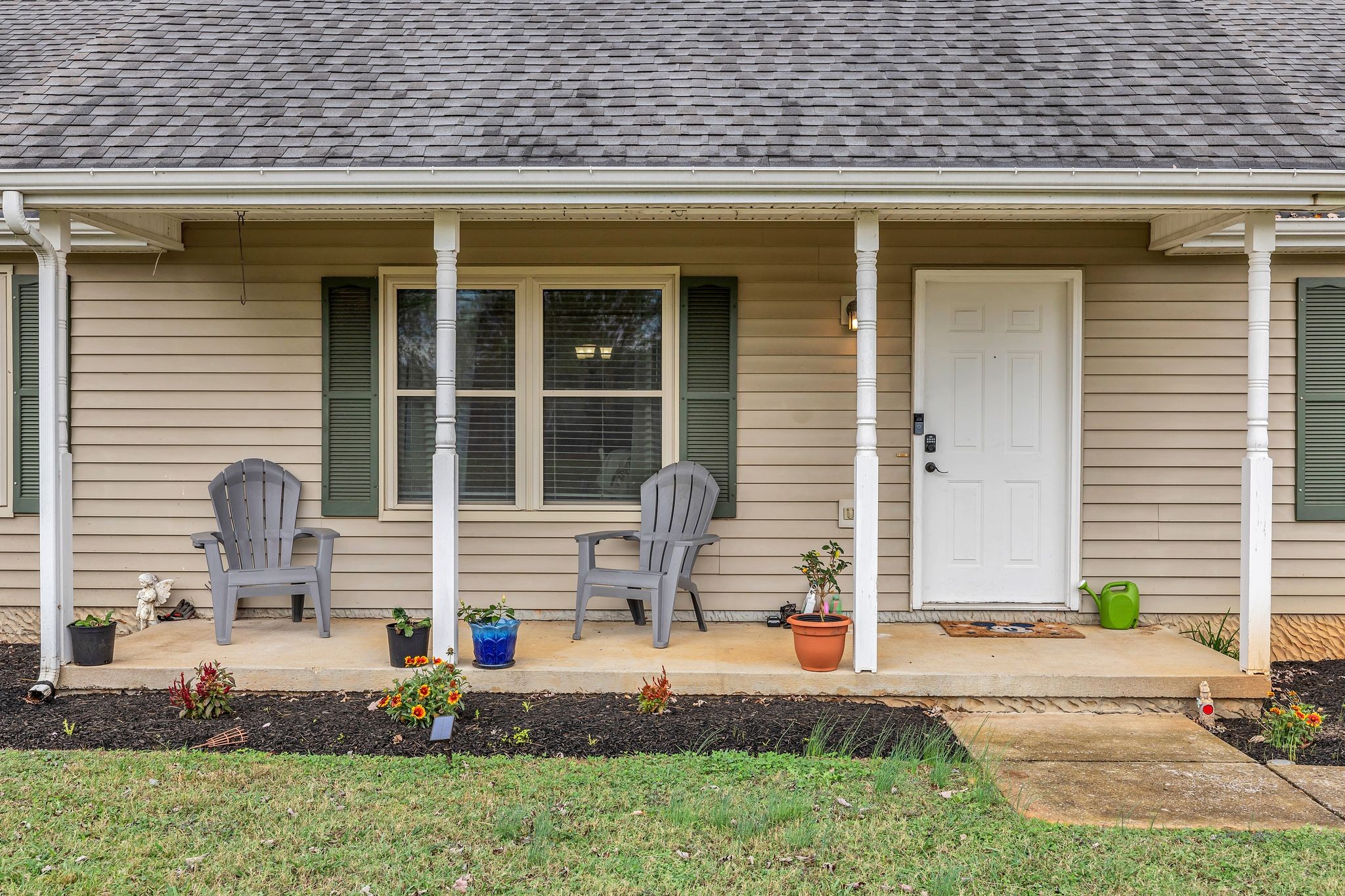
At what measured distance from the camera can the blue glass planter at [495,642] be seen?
419cm

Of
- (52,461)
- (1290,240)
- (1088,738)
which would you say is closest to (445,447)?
(52,461)

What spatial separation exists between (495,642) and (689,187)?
2168 mm

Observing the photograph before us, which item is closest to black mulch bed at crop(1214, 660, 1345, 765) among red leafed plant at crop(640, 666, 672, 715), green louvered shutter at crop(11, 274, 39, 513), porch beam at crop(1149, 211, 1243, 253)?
porch beam at crop(1149, 211, 1243, 253)

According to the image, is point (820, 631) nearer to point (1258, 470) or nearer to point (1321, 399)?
point (1258, 470)

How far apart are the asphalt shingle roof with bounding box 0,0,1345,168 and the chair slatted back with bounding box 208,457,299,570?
1712 millimetres

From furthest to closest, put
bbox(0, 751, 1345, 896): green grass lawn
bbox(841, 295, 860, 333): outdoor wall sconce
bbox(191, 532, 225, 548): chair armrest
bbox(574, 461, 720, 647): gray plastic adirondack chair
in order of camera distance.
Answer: bbox(841, 295, 860, 333): outdoor wall sconce, bbox(191, 532, 225, 548): chair armrest, bbox(574, 461, 720, 647): gray plastic adirondack chair, bbox(0, 751, 1345, 896): green grass lawn

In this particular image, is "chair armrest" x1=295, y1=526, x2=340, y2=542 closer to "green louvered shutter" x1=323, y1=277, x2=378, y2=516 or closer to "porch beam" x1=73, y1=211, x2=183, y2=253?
"green louvered shutter" x1=323, y1=277, x2=378, y2=516

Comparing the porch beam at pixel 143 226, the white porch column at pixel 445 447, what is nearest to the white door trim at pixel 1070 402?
the white porch column at pixel 445 447

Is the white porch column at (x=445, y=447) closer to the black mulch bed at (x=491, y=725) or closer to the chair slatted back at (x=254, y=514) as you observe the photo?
the black mulch bed at (x=491, y=725)

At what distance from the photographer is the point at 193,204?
415 cm

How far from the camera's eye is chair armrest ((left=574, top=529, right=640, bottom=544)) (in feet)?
15.8

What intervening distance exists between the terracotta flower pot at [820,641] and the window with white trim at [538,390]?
147 cm

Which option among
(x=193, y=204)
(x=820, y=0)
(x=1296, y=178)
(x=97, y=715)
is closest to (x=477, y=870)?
(x=97, y=715)

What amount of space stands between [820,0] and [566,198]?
8.55 feet
